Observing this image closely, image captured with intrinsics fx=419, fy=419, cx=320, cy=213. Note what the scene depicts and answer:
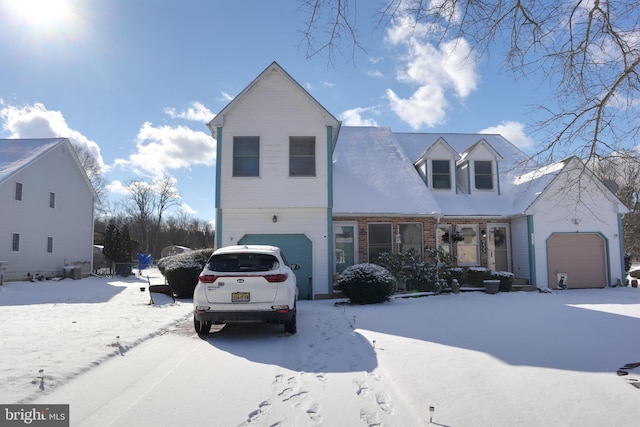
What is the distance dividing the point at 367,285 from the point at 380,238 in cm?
458

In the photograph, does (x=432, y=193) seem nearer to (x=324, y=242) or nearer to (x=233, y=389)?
(x=324, y=242)

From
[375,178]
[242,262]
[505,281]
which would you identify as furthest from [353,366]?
[375,178]

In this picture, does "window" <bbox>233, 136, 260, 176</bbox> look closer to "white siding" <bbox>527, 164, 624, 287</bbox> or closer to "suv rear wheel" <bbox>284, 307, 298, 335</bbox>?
"suv rear wheel" <bbox>284, 307, 298, 335</bbox>

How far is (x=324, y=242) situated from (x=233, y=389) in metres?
10.1

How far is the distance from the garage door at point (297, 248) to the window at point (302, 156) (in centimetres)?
234

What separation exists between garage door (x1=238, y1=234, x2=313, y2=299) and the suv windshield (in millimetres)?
6448

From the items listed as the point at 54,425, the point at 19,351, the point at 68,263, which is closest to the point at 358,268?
the point at 19,351

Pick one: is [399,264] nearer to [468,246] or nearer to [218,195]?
[468,246]

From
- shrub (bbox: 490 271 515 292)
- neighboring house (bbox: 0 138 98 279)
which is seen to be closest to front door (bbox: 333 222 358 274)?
shrub (bbox: 490 271 515 292)

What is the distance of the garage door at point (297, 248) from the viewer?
14.9m

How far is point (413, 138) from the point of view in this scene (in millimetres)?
23031

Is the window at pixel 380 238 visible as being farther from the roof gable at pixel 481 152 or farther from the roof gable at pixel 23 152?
the roof gable at pixel 23 152

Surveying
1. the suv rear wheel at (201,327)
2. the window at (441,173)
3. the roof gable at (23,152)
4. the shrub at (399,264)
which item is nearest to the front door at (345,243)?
the shrub at (399,264)

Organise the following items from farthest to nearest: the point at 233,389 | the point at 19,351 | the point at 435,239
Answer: the point at 435,239 < the point at 19,351 < the point at 233,389
